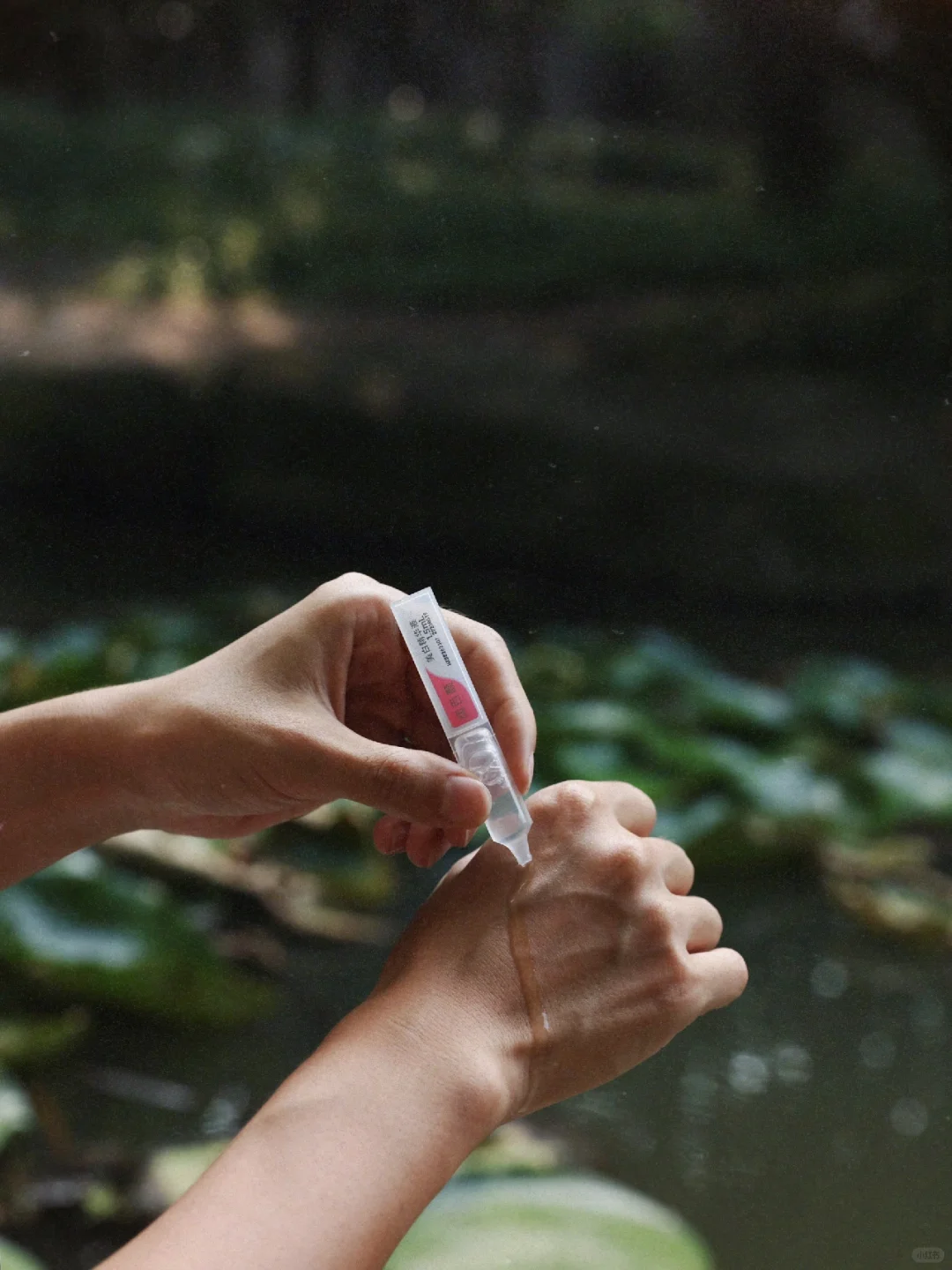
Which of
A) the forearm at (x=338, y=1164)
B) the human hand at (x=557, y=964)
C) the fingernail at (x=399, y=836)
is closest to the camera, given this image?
the forearm at (x=338, y=1164)

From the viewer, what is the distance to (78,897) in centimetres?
95

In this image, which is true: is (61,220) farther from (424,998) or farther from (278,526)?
(424,998)

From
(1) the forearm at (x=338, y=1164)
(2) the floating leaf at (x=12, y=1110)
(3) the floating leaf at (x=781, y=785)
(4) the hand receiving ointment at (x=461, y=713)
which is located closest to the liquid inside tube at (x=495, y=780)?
(4) the hand receiving ointment at (x=461, y=713)

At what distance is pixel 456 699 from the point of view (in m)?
0.59

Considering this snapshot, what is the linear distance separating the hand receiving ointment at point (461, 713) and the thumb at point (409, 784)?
2 cm

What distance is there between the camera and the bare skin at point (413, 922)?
0.49 metres

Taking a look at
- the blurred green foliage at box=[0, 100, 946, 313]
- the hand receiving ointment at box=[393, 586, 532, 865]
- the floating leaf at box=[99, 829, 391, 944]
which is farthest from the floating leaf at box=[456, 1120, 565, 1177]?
the blurred green foliage at box=[0, 100, 946, 313]

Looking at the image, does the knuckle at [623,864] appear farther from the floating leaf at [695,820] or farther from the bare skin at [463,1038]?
the floating leaf at [695,820]

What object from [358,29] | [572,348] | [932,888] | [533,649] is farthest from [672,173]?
[932,888]

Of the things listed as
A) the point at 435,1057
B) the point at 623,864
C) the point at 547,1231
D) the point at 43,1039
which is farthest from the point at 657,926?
the point at 43,1039

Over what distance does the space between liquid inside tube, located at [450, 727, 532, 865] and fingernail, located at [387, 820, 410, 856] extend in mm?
90

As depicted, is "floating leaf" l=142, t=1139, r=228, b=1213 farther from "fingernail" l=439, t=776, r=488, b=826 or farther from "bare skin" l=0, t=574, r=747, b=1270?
"fingernail" l=439, t=776, r=488, b=826

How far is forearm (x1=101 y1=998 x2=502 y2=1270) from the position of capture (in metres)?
0.46

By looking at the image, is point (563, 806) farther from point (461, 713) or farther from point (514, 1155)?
point (514, 1155)
